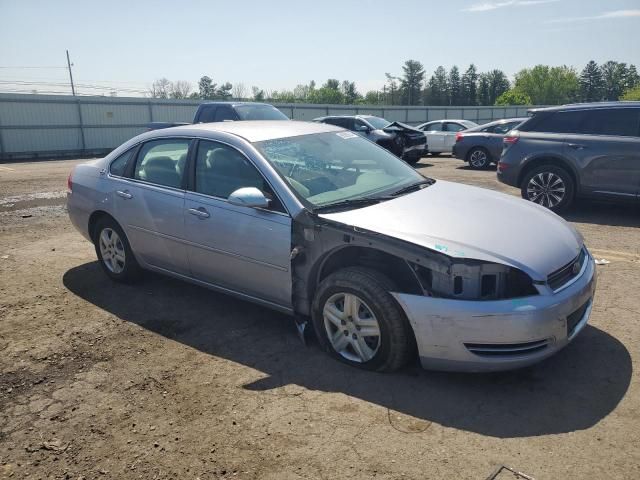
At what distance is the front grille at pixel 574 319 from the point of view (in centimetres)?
321

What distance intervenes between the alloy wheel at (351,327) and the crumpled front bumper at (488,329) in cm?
31

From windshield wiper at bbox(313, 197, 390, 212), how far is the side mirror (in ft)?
1.28

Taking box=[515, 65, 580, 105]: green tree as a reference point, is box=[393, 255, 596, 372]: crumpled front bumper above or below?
below

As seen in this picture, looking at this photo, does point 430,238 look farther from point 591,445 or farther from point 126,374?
point 126,374

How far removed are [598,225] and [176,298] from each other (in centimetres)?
590

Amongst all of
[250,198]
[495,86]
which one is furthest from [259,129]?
[495,86]

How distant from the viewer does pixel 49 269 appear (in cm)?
585

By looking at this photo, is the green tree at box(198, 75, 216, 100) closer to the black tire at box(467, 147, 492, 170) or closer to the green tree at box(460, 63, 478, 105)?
the green tree at box(460, 63, 478, 105)

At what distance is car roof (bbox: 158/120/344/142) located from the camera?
4.29m

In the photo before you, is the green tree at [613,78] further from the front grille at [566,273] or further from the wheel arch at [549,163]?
the front grille at [566,273]

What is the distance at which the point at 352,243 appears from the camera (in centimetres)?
338

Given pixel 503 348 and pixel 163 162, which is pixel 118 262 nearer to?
pixel 163 162

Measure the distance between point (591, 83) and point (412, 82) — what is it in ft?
143

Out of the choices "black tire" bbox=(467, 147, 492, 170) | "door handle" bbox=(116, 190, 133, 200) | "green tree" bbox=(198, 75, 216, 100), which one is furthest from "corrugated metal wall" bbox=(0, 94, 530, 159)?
"green tree" bbox=(198, 75, 216, 100)
